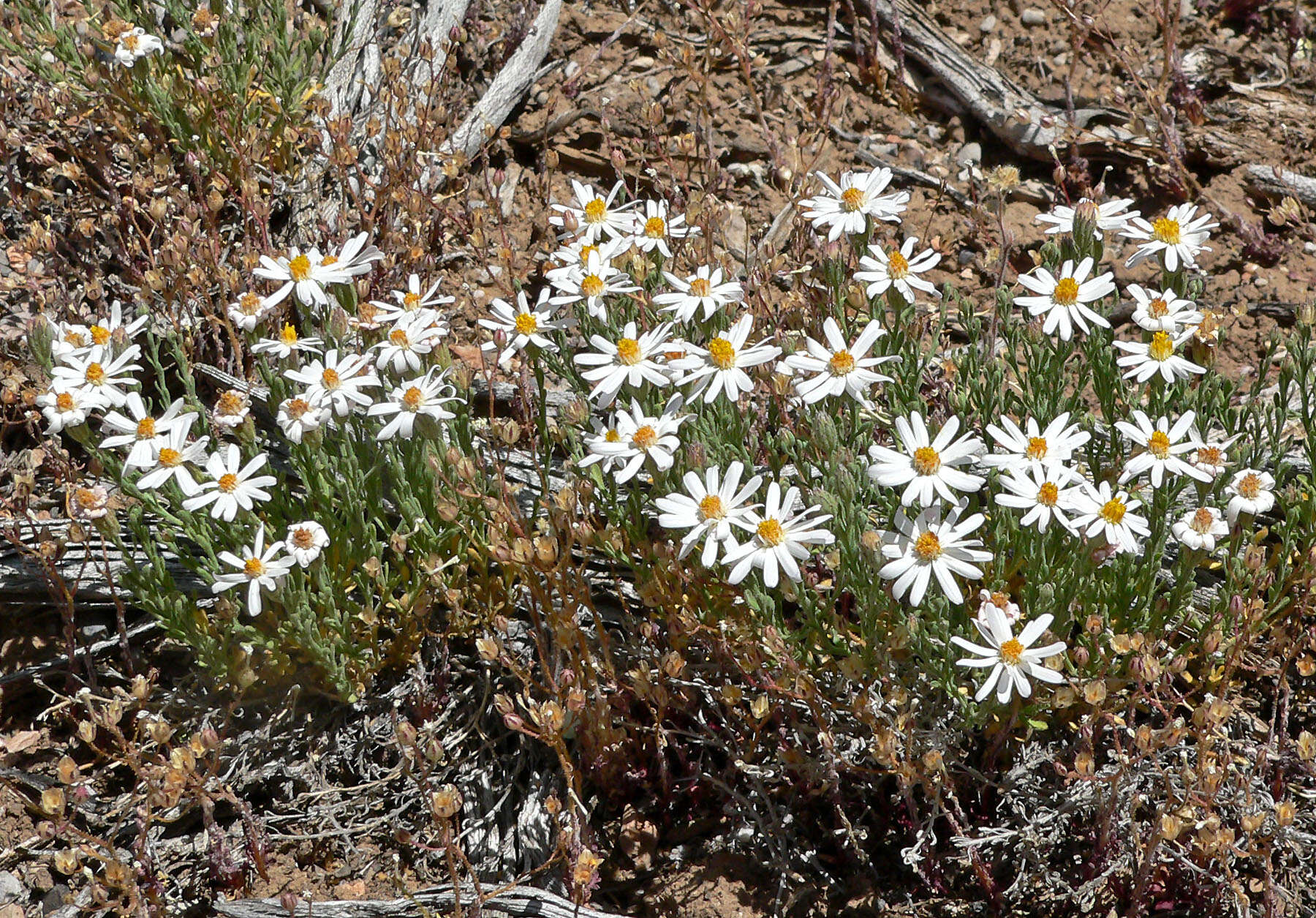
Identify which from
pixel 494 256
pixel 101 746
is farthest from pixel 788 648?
pixel 494 256

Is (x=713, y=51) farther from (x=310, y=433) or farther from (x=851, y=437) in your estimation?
(x=310, y=433)

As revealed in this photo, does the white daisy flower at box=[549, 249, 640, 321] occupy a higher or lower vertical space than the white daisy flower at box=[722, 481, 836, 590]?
higher

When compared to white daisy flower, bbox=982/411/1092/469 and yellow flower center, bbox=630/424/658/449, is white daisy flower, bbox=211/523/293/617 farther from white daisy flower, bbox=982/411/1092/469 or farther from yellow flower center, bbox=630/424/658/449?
white daisy flower, bbox=982/411/1092/469

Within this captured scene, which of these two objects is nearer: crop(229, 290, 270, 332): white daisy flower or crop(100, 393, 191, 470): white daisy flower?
crop(100, 393, 191, 470): white daisy flower

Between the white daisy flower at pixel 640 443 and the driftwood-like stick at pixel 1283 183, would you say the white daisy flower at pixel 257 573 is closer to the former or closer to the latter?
the white daisy flower at pixel 640 443

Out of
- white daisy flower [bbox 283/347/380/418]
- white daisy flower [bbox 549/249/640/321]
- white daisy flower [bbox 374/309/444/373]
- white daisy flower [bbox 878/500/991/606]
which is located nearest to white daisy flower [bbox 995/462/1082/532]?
white daisy flower [bbox 878/500/991/606]
